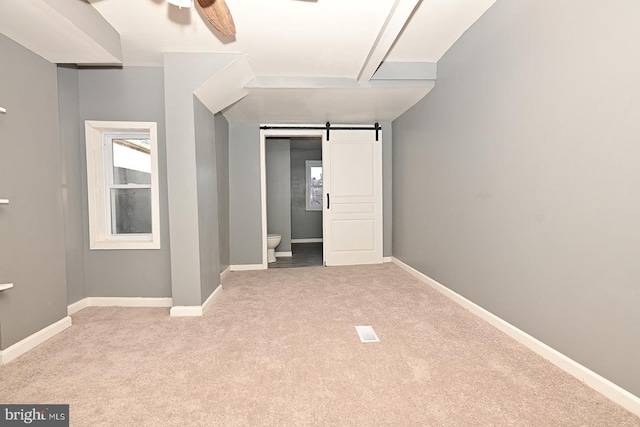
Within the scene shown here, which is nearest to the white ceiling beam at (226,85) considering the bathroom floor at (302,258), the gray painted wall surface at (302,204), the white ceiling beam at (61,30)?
the white ceiling beam at (61,30)

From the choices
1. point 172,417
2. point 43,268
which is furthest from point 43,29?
point 172,417

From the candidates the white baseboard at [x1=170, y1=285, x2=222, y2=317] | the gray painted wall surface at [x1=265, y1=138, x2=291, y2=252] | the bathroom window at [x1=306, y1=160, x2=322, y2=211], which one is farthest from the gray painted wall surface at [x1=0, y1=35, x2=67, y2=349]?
the bathroom window at [x1=306, y1=160, x2=322, y2=211]

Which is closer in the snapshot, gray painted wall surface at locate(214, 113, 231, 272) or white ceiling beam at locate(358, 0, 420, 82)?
white ceiling beam at locate(358, 0, 420, 82)

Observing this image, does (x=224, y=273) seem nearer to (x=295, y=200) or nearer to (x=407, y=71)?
(x=407, y=71)

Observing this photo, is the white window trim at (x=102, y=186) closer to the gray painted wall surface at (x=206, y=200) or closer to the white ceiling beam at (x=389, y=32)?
the gray painted wall surface at (x=206, y=200)

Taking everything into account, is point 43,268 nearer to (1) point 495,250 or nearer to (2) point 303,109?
(2) point 303,109

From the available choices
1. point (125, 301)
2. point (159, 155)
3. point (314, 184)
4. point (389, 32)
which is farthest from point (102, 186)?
point (314, 184)

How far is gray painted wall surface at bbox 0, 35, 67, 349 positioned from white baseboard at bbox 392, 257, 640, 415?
3.51 metres

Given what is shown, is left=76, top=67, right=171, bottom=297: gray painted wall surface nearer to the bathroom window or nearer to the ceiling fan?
the ceiling fan

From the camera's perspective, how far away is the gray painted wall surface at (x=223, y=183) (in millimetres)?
4098

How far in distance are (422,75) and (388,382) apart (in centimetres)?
298

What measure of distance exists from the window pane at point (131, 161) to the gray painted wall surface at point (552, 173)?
3221 mm

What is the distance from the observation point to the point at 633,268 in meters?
1.45

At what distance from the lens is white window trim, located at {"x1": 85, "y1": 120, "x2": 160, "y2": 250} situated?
3020 millimetres
